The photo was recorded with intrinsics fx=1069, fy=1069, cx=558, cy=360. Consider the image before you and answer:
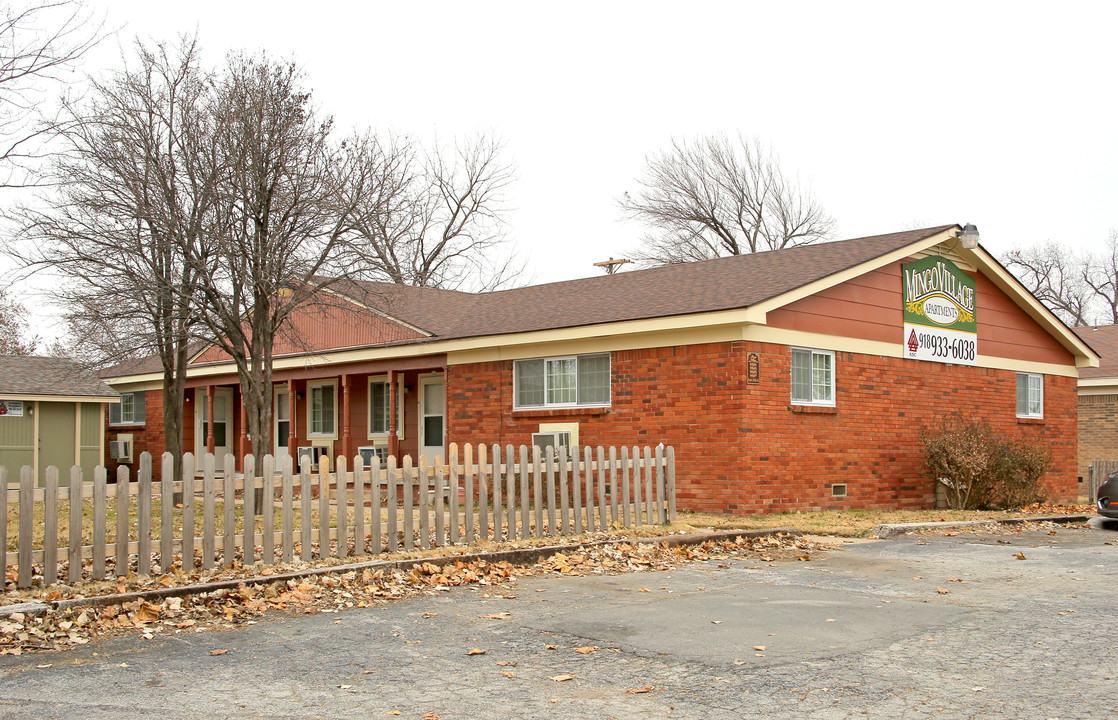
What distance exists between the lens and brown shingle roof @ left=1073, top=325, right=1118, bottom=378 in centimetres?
2781

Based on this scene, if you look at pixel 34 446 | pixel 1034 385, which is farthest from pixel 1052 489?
pixel 34 446

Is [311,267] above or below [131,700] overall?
above

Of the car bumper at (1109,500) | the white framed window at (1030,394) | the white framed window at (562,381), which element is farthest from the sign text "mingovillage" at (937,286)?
the white framed window at (562,381)

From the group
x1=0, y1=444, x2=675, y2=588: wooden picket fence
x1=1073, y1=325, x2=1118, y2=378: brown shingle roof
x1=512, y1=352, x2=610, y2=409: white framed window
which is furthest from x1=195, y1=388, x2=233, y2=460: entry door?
x1=1073, y1=325, x2=1118, y2=378: brown shingle roof

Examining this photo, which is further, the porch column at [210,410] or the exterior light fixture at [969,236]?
the porch column at [210,410]

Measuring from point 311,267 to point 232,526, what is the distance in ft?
20.8

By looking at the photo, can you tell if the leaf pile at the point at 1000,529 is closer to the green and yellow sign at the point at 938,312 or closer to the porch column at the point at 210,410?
the green and yellow sign at the point at 938,312

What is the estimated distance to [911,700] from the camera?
550 cm

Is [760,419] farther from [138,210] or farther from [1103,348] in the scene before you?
[1103,348]

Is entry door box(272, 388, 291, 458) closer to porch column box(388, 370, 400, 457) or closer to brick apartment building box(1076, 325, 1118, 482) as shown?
porch column box(388, 370, 400, 457)

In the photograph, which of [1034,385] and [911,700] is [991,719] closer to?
[911,700]

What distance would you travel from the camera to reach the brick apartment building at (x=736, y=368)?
16.5 metres

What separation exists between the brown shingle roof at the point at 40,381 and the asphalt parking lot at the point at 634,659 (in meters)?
20.2

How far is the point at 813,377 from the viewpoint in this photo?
57.2 ft
